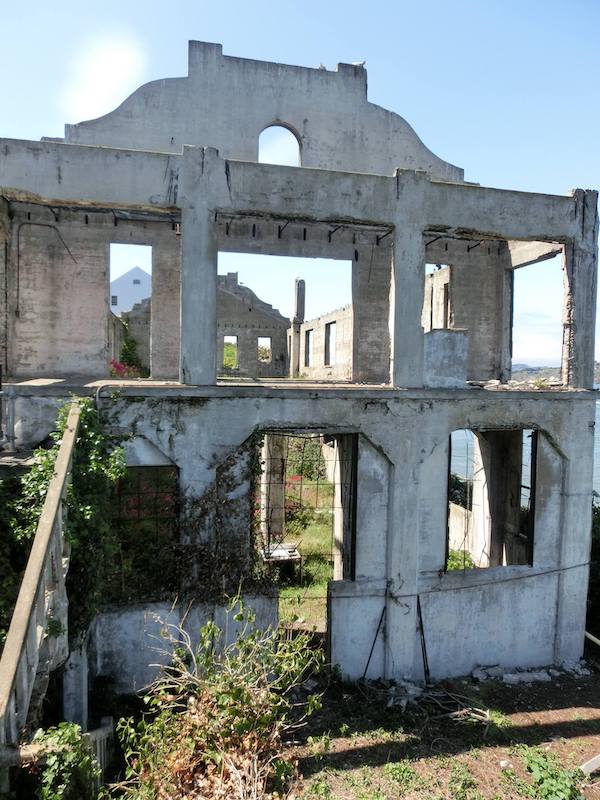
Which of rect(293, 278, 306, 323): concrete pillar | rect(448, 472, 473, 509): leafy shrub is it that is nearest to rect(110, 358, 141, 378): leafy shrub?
rect(293, 278, 306, 323): concrete pillar

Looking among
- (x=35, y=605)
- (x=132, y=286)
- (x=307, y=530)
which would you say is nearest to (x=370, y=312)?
(x=307, y=530)

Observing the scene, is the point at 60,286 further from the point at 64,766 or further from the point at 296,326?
the point at 296,326

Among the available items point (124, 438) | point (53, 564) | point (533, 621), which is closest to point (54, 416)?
point (124, 438)

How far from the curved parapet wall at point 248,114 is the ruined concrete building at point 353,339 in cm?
5

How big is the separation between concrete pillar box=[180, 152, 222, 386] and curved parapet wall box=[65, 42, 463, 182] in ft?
12.5

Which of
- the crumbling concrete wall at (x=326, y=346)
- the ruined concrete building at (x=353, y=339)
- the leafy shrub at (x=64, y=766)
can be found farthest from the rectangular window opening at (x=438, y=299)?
the leafy shrub at (x=64, y=766)

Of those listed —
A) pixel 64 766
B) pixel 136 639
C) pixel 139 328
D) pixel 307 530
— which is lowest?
pixel 307 530

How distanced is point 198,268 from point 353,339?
231 inches

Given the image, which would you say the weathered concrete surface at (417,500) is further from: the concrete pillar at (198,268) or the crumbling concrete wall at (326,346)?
the crumbling concrete wall at (326,346)

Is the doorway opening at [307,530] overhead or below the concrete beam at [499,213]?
below

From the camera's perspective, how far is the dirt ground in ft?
24.5

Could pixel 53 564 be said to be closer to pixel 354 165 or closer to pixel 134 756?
pixel 134 756

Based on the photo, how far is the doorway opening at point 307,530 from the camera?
10.8 metres

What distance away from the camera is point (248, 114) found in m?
12.5
